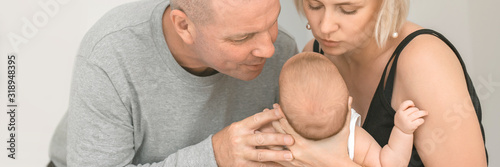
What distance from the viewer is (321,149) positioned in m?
1.21

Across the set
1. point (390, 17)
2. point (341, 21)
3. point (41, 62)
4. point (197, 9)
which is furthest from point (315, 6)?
point (41, 62)

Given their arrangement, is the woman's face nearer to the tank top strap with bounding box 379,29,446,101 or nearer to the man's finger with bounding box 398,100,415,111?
the tank top strap with bounding box 379,29,446,101

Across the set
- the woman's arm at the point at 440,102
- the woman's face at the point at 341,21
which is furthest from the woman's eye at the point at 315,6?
the woman's arm at the point at 440,102

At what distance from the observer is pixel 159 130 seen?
1.48 m

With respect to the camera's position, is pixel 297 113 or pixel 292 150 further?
pixel 292 150

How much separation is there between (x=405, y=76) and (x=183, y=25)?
1.91 feet

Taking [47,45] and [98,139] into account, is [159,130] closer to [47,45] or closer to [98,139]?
[98,139]

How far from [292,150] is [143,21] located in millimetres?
584

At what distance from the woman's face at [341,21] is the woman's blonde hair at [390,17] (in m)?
0.02

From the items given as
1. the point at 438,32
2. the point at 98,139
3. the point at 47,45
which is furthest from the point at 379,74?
the point at 47,45

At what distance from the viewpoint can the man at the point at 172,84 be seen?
1208 mm

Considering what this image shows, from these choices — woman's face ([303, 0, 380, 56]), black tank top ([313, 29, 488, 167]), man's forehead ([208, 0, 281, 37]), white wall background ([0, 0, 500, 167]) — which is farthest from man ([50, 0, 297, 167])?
white wall background ([0, 0, 500, 167])

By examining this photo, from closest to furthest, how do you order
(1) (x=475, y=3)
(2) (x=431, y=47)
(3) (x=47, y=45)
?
1. (2) (x=431, y=47)
2. (1) (x=475, y=3)
3. (3) (x=47, y=45)

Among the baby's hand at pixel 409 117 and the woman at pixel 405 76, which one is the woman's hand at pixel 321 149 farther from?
the baby's hand at pixel 409 117
